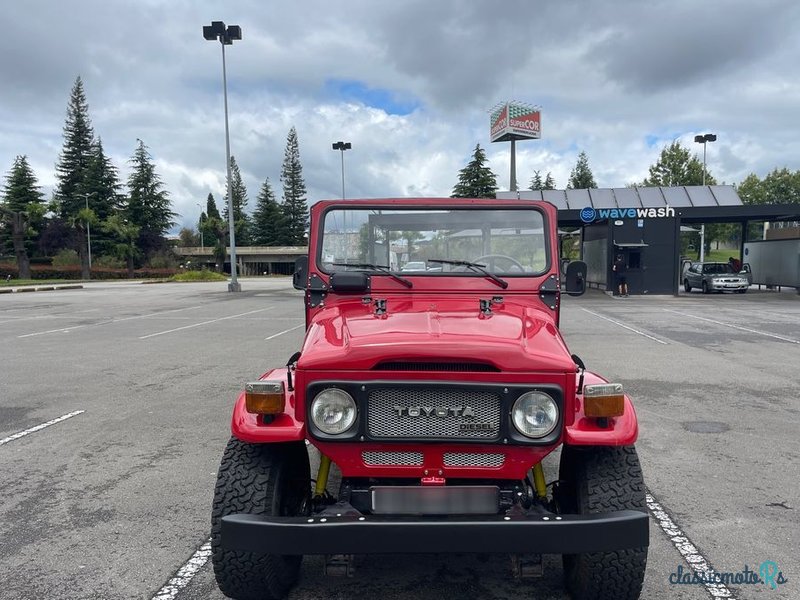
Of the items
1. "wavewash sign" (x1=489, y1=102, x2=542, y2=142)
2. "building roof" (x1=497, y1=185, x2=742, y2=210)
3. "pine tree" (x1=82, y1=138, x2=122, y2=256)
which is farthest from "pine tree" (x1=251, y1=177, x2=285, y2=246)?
"building roof" (x1=497, y1=185, x2=742, y2=210)

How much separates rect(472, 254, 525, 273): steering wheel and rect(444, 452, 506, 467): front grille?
158cm

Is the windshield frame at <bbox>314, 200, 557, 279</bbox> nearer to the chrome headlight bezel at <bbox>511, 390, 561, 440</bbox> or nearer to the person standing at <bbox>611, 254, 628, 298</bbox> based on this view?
the chrome headlight bezel at <bbox>511, 390, 561, 440</bbox>

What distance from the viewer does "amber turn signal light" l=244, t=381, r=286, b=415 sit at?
9.00 ft

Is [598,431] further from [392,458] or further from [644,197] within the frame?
[644,197]

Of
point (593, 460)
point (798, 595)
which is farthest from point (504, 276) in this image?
point (798, 595)

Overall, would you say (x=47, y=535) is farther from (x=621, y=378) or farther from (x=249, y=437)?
(x=621, y=378)

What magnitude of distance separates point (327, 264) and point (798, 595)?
10.3 feet

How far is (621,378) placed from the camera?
8453 mm

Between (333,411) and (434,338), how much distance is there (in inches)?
21.2

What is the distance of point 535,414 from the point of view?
2.58 m

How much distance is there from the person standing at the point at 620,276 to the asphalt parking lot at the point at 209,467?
14.5 meters

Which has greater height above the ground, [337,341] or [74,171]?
[74,171]

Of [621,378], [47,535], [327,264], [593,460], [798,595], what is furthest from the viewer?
[621,378]

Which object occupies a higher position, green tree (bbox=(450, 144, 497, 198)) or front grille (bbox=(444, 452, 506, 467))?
green tree (bbox=(450, 144, 497, 198))
